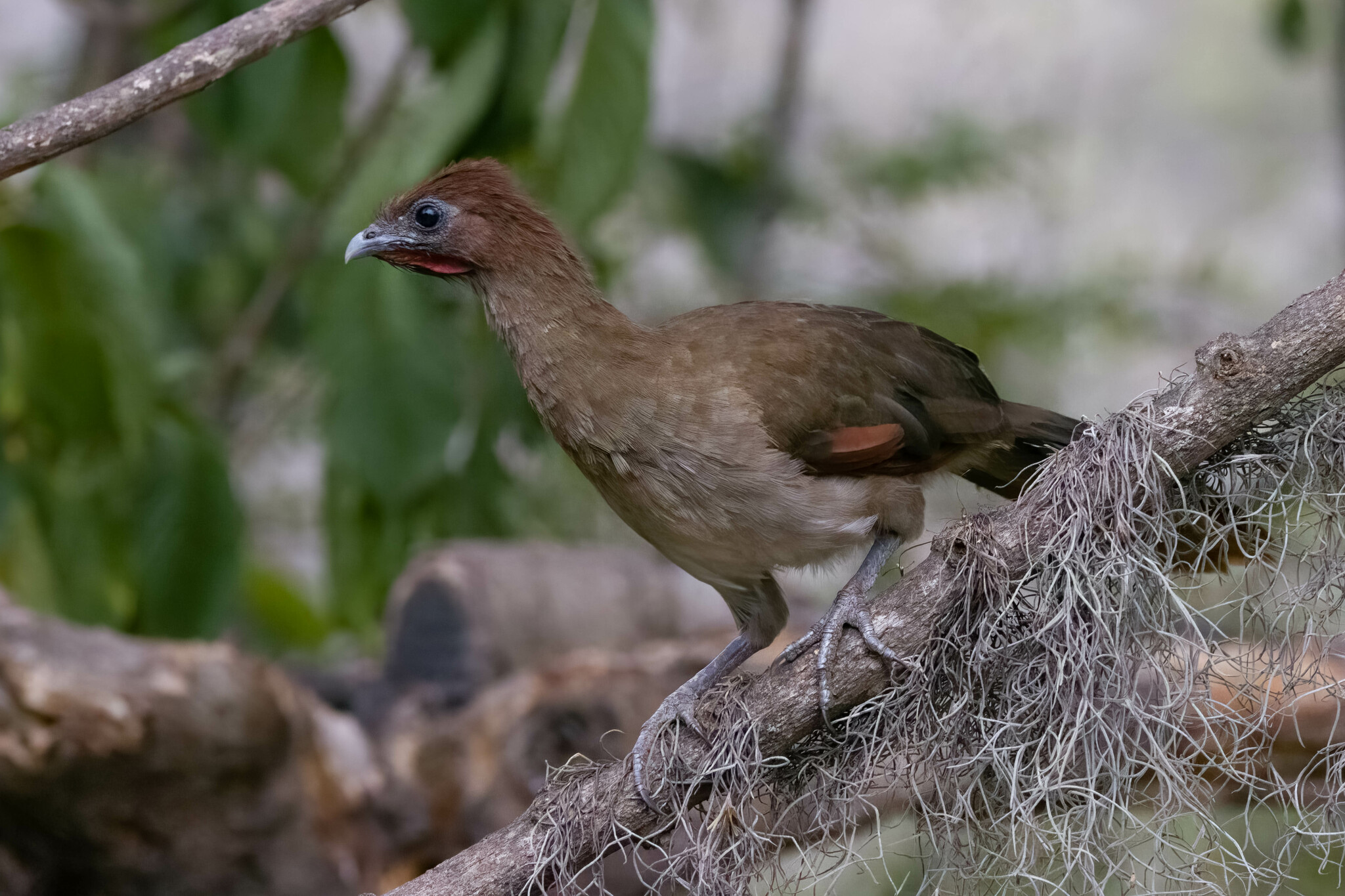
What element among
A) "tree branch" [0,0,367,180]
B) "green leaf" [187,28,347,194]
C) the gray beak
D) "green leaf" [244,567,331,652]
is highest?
"green leaf" [187,28,347,194]

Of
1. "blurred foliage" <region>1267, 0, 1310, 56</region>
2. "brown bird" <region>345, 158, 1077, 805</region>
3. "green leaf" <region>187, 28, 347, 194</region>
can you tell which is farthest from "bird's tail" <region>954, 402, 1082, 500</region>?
"blurred foliage" <region>1267, 0, 1310, 56</region>

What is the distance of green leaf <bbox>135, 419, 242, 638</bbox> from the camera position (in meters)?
3.38

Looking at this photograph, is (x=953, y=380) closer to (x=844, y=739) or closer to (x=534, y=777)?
(x=844, y=739)

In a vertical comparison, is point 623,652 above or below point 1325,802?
above

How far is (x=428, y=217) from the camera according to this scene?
6.35 ft

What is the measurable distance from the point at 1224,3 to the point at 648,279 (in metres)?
4.60

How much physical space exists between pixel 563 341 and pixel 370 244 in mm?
385

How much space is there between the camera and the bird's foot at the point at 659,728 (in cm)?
170

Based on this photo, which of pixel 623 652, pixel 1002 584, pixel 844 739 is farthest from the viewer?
pixel 623 652

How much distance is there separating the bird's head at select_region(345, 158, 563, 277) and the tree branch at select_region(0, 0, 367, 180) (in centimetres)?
31

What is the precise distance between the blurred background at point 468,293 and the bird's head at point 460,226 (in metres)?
0.90

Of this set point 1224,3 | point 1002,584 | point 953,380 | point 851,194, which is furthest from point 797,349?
point 1224,3

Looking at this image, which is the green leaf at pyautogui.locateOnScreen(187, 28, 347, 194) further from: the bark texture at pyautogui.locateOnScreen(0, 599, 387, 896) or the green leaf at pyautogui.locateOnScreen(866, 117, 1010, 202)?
the green leaf at pyautogui.locateOnScreen(866, 117, 1010, 202)

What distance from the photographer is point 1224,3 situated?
25.3 ft
